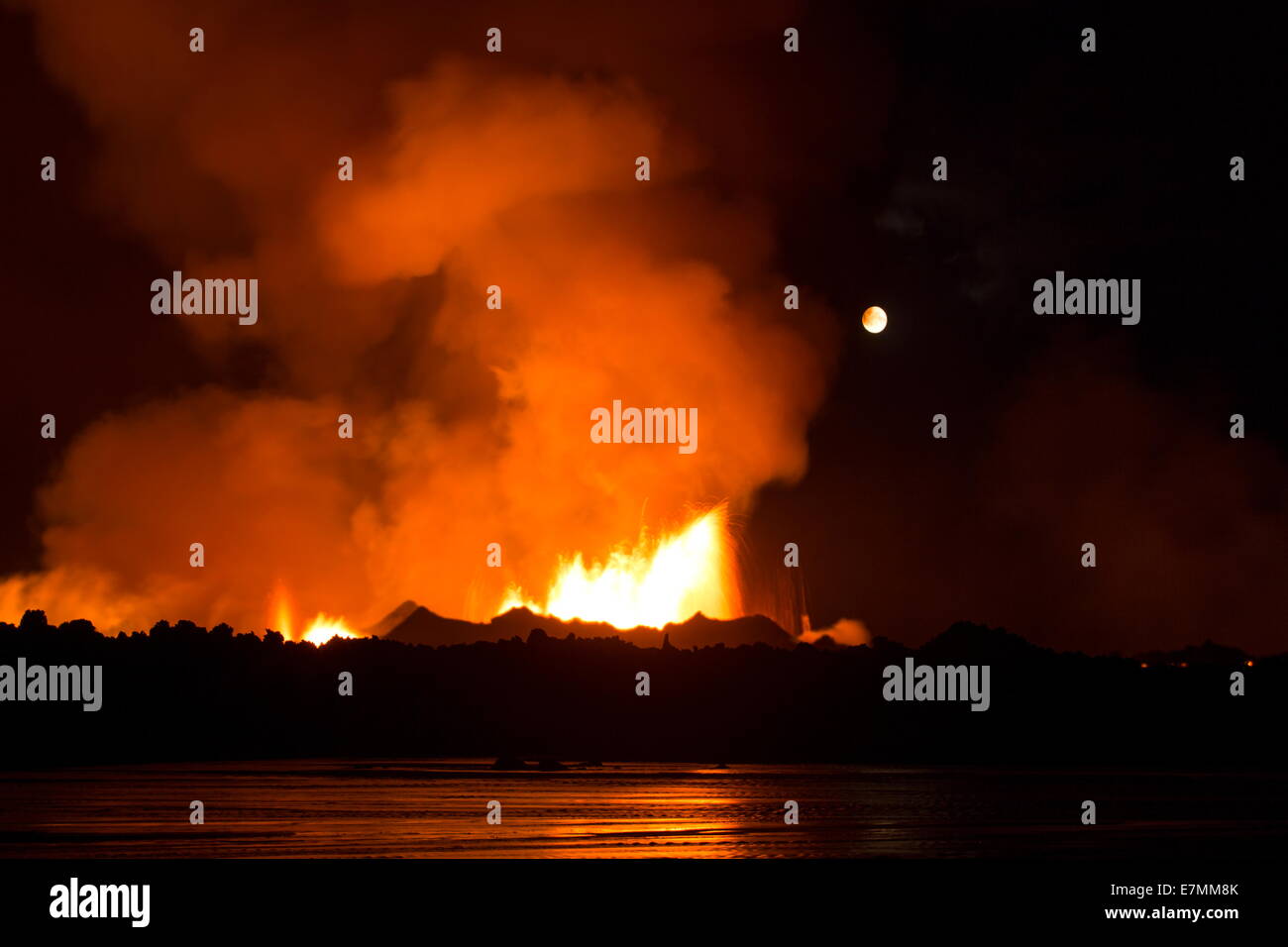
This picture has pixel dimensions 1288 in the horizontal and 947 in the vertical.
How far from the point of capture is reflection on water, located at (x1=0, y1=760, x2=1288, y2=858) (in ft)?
256

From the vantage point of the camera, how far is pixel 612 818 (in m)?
102

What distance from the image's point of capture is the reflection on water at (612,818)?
7806cm

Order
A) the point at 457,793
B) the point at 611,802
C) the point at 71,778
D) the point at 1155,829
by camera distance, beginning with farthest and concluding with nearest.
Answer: the point at 71,778, the point at 457,793, the point at 611,802, the point at 1155,829
